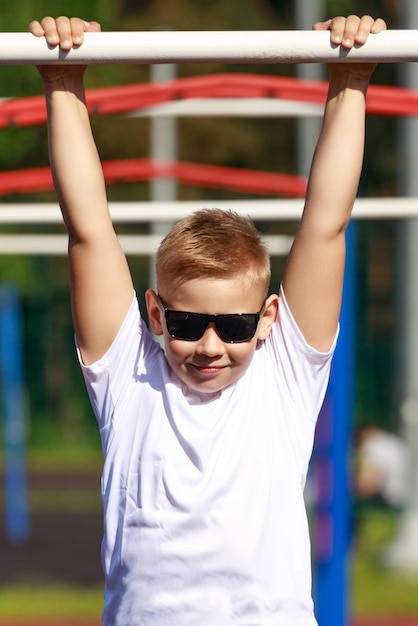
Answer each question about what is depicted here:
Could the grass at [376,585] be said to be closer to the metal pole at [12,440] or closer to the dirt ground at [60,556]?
the dirt ground at [60,556]

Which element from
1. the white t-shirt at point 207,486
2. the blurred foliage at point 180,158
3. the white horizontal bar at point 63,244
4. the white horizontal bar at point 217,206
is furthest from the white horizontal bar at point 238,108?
the blurred foliage at point 180,158

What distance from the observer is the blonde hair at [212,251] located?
6.63ft

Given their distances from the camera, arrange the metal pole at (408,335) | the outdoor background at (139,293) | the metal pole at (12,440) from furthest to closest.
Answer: the metal pole at (12,440) → the outdoor background at (139,293) → the metal pole at (408,335)

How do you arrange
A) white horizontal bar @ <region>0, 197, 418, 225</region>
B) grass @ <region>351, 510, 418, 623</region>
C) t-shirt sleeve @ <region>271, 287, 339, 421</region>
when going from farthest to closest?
grass @ <region>351, 510, 418, 623</region>
white horizontal bar @ <region>0, 197, 418, 225</region>
t-shirt sleeve @ <region>271, 287, 339, 421</region>

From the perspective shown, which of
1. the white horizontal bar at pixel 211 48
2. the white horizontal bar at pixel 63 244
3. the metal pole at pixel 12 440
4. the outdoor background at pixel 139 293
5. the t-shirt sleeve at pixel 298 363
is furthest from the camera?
the metal pole at pixel 12 440

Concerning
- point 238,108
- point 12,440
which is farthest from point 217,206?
point 12,440

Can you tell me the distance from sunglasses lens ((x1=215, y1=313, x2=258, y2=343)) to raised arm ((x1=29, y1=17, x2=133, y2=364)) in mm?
227

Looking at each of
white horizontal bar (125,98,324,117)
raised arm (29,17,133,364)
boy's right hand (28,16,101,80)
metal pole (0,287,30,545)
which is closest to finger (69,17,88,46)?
boy's right hand (28,16,101,80)

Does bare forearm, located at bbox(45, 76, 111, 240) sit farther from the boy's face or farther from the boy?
the boy's face

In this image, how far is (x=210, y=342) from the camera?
200 cm

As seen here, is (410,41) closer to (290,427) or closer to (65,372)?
(290,427)

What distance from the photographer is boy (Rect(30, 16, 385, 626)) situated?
1.99 metres

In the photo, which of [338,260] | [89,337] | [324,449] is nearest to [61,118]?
[89,337]

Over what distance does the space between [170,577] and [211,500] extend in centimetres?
15
